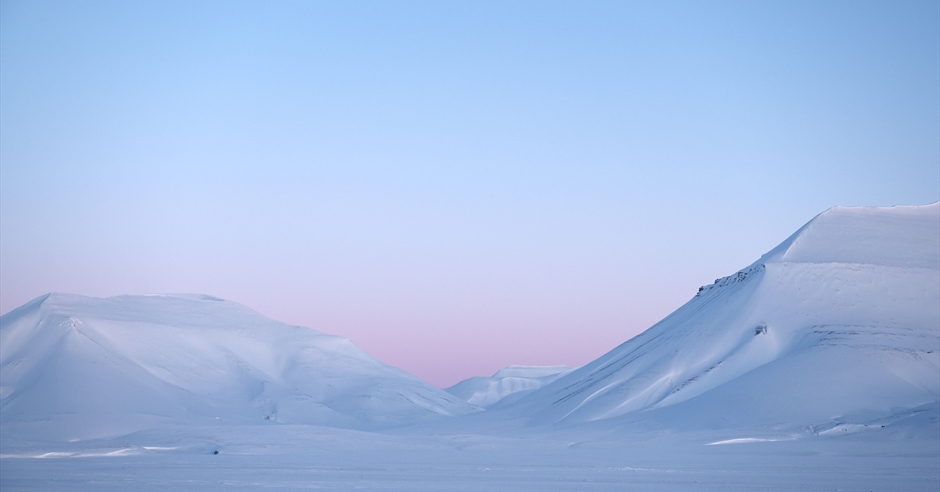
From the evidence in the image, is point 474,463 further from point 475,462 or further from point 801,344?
point 801,344

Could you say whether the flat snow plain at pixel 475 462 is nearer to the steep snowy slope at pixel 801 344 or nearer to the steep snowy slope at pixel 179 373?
the steep snowy slope at pixel 801 344

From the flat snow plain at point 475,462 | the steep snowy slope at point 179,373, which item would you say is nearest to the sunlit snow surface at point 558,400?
the flat snow plain at point 475,462

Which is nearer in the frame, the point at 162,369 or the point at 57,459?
the point at 57,459

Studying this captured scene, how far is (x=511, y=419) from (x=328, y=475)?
6225cm

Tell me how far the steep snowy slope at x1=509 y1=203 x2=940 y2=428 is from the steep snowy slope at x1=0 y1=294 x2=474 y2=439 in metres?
25.4

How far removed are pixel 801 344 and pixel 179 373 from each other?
66.7 metres

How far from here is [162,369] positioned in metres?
101

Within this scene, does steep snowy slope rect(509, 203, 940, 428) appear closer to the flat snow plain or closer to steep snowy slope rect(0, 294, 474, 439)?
the flat snow plain

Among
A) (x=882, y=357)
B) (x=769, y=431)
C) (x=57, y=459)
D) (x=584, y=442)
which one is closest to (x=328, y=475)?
(x=57, y=459)

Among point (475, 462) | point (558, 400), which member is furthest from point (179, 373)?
point (475, 462)

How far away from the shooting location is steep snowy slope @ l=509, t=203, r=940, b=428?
70.9m

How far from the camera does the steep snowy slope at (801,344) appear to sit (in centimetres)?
7094

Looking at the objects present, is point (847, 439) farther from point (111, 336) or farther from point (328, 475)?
point (111, 336)

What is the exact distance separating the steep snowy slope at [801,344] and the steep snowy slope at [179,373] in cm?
2538
